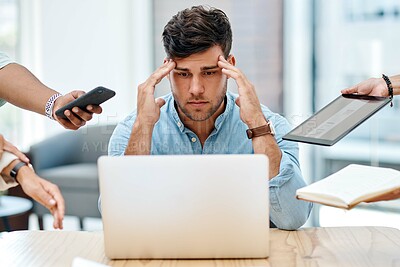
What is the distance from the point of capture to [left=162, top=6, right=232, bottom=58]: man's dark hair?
2258 millimetres

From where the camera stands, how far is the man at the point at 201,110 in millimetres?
2221

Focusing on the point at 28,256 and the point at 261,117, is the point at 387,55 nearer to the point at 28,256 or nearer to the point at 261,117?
the point at 261,117

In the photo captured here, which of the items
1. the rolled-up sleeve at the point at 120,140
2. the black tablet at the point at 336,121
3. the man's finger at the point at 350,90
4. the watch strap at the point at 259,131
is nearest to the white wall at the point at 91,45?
the rolled-up sleeve at the point at 120,140

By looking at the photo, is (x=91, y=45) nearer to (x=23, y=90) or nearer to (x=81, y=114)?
(x=23, y=90)

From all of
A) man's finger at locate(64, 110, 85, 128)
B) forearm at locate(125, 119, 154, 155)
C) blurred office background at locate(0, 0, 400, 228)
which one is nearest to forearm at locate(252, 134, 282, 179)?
forearm at locate(125, 119, 154, 155)

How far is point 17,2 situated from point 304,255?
4.00 metres

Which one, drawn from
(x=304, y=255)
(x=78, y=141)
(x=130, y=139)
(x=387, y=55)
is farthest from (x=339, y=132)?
(x=78, y=141)

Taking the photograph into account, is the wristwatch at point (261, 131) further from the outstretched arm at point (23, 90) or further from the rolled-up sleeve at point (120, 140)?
the outstretched arm at point (23, 90)

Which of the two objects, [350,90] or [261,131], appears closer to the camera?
[350,90]

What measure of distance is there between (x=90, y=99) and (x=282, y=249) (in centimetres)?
71

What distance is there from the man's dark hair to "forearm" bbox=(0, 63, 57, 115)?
45cm

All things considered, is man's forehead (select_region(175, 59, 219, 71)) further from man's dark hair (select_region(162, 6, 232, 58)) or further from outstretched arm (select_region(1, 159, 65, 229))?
outstretched arm (select_region(1, 159, 65, 229))

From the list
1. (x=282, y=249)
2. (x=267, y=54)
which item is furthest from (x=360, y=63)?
(x=282, y=249)

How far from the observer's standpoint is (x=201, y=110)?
2279 millimetres
